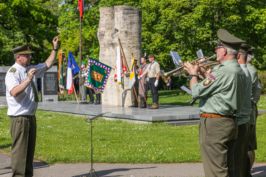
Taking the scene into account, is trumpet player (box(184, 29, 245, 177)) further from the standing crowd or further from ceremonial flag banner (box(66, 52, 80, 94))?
ceremonial flag banner (box(66, 52, 80, 94))

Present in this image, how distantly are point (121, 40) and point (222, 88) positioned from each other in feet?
48.1

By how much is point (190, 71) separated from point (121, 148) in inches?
218

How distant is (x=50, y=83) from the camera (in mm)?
29469

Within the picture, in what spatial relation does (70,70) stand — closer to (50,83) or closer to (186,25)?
(50,83)

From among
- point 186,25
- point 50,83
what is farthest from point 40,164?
point 186,25

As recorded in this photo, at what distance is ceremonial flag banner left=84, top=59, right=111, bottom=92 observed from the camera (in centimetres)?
2150

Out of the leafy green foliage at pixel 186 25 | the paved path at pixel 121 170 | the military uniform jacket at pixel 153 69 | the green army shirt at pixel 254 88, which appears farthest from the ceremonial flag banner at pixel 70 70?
the green army shirt at pixel 254 88

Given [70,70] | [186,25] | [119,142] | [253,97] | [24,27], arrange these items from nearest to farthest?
[253,97], [119,142], [70,70], [186,25], [24,27]

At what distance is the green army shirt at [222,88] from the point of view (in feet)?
23.7

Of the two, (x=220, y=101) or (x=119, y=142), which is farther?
(x=119, y=142)

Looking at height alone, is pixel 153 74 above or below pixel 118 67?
below

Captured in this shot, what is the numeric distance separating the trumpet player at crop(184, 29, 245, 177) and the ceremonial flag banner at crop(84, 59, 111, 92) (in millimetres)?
14214

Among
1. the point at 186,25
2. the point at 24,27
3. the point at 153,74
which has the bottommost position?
the point at 153,74

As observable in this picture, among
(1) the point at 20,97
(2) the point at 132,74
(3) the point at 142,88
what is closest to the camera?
(1) the point at 20,97
